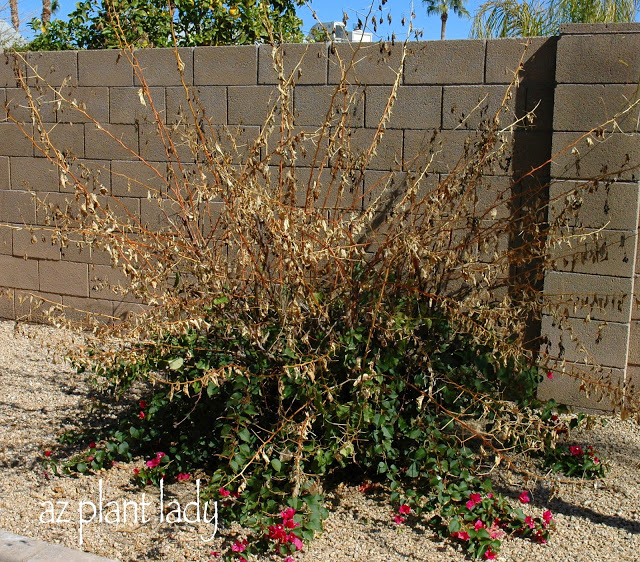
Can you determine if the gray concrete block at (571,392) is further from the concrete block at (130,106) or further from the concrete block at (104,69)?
the concrete block at (104,69)

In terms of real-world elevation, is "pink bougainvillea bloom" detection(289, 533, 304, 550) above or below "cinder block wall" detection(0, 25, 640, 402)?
below

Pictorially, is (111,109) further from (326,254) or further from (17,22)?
(17,22)

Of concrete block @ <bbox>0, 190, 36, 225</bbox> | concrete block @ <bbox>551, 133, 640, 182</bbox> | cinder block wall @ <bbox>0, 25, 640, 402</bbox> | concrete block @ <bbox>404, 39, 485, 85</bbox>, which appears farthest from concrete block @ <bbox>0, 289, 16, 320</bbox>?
concrete block @ <bbox>551, 133, 640, 182</bbox>

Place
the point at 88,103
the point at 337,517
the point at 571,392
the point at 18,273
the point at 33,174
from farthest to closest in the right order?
the point at 18,273 → the point at 33,174 → the point at 88,103 → the point at 571,392 → the point at 337,517

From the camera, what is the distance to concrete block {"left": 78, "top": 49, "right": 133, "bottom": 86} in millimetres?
5523

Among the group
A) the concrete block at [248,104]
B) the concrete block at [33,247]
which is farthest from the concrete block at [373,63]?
the concrete block at [33,247]

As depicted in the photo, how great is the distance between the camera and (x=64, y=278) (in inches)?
235

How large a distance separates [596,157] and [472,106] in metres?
0.77

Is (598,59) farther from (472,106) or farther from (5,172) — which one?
(5,172)

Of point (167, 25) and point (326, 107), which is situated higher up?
point (167, 25)

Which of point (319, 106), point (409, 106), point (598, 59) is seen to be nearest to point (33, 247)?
point (319, 106)

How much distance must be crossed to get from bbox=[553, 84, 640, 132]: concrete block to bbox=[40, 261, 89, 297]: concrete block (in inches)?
138

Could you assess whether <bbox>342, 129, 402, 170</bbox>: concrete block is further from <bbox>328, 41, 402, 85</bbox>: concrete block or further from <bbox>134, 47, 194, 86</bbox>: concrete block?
<bbox>134, 47, 194, 86</bbox>: concrete block

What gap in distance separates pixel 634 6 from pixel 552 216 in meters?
3.78
